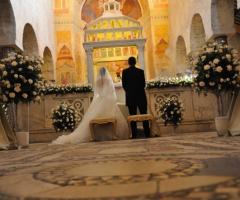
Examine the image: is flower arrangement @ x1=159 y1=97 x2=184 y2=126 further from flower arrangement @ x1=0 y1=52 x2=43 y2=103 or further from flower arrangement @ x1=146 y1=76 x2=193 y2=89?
flower arrangement @ x1=0 y1=52 x2=43 y2=103

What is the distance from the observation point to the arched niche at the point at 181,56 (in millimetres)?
20219

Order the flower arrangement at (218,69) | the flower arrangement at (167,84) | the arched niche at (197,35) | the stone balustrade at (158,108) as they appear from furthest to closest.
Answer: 1. the arched niche at (197,35)
2. the flower arrangement at (167,84)
3. the stone balustrade at (158,108)
4. the flower arrangement at (218,69)

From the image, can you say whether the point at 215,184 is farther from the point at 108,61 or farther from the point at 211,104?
the point at 108,61

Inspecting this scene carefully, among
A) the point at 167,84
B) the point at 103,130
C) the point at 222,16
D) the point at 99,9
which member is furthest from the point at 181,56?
the point at 103,130

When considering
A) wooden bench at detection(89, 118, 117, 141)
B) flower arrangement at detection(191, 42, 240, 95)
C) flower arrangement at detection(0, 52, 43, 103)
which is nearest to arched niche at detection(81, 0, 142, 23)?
wooden bench at detection(89, 118, 117, 141)

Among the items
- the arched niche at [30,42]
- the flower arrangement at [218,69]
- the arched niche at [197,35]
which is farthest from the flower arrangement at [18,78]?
the arched niche at [197,35]

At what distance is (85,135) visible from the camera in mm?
9219

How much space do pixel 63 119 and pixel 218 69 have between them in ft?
16.9

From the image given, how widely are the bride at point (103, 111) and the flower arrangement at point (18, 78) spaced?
4.70 feet

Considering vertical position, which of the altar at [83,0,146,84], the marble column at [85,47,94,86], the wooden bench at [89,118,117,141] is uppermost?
the altar at [83,0,146,84]

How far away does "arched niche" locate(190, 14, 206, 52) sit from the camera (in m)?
16.3

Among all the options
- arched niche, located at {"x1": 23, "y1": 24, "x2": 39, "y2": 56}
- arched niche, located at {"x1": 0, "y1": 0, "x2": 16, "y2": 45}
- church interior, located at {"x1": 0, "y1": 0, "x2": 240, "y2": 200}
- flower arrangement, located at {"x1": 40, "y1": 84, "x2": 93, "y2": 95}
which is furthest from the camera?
arched niche, located at {"x1": 23, "y1": 24, "x2": 39, "y2": 56}

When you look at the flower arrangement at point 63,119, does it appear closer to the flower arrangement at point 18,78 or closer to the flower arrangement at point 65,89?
the flower arrangement at point 65,89

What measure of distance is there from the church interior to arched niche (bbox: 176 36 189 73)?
64 mm
